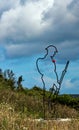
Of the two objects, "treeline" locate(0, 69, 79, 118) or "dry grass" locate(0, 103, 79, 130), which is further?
"treeline" locate(0, 69, 79, 118)

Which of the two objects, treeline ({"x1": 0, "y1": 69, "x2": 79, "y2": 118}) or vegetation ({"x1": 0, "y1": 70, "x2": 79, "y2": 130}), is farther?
treeline ({"x1": 0, "y1": 69, "x2": 79, "y2": 118})

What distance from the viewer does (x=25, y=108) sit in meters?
17.7

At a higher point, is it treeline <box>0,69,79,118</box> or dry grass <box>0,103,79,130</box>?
treeline <box>0,69,79,118</box>

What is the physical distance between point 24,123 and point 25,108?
207 inches

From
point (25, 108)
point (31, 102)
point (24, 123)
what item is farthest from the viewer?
point (31, 102)

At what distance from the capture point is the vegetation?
1233 cm

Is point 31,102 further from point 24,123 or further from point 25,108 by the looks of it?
point 24,123

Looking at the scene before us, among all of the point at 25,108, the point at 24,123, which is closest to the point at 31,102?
the point at 25,108

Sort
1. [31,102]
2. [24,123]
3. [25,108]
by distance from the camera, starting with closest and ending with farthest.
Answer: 1. [24,123]
2. [25,108]
3. [31,102]

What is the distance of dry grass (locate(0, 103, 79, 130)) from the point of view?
11.9 m

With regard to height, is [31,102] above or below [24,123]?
above

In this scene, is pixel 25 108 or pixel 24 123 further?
pixel 25 108

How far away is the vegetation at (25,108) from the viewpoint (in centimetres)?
1233

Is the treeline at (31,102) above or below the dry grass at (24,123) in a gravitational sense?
above
